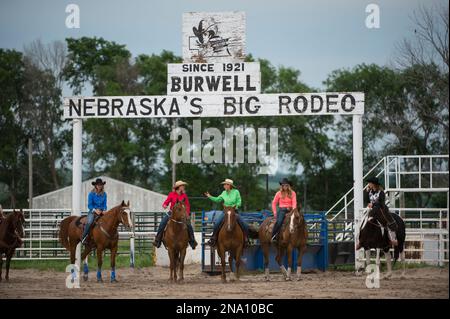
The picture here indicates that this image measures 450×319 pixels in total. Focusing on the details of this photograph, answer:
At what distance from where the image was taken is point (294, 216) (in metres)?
18.2

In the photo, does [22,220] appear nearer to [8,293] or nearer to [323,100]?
[8,293]

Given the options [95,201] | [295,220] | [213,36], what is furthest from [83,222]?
[213,36]

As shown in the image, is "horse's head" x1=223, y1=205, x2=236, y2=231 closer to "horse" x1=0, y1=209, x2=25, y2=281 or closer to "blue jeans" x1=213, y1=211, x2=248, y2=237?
"blue jeans" x1=213, y1=211, x2=248, y2=237

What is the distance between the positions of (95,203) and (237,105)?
3.76 meters

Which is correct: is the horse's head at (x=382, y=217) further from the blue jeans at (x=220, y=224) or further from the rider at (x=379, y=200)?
the blue jeans at (x=220, y=224)

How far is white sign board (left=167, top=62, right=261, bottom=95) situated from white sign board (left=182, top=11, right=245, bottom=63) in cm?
16

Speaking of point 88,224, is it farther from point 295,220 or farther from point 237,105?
point 295,220

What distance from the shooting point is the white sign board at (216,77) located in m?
19.0

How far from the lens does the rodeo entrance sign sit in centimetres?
1870

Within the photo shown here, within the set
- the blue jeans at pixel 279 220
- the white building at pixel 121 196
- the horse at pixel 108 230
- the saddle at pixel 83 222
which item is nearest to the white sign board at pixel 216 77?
the blue jeans at pixel 279 220

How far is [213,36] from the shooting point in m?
18.7

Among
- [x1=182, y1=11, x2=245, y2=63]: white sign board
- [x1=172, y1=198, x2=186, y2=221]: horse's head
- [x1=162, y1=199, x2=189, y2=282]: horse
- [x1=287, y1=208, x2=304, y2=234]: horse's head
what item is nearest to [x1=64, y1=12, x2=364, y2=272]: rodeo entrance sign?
[x1=182, y1=11, x2=245, y2=63]: white sign board

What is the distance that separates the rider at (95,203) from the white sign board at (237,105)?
1.99 m
